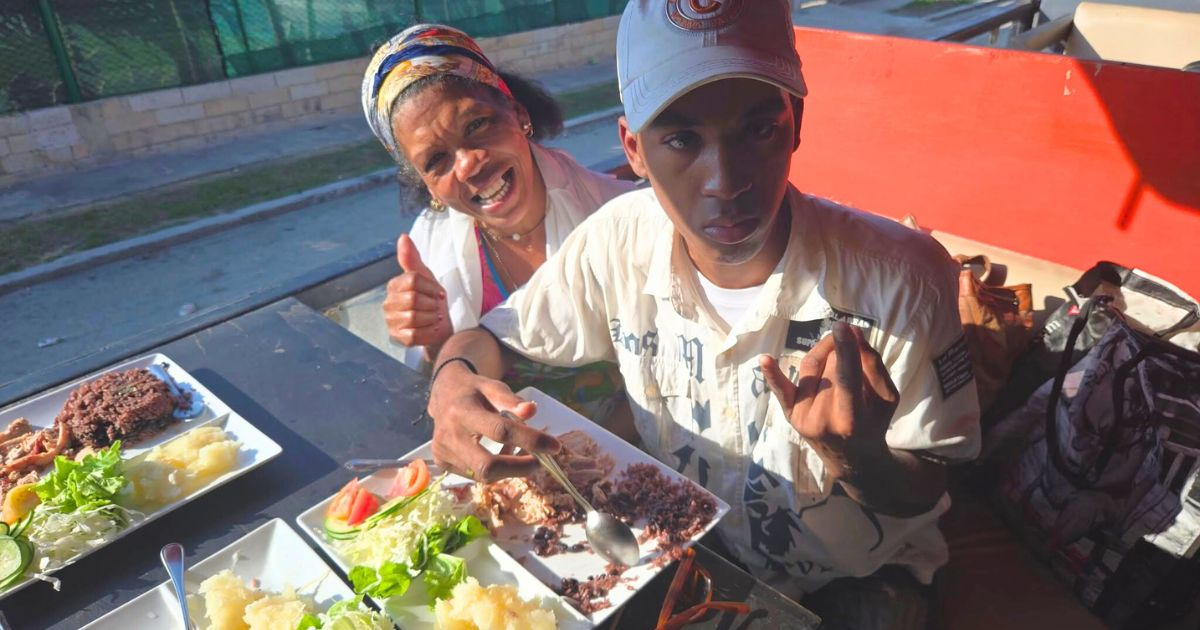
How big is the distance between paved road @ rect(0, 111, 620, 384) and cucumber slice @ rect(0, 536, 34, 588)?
3426 mm

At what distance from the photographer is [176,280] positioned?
235 inches

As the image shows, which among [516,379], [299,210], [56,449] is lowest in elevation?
[299,210]

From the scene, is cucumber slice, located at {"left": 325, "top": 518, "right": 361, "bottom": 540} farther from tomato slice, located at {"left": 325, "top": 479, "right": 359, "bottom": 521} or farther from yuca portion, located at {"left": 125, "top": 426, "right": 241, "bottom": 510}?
yuca portion, located at {"left": 125, "top": 426, "right": 241, "bottom": 510}

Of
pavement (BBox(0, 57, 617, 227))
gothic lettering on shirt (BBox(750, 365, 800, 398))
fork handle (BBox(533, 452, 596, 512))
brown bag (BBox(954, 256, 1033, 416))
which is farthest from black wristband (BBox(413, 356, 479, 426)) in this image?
pavement (BBox(0, 57, 617, 227))

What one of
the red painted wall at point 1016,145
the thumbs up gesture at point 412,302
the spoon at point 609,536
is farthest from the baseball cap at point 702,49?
the red painted wall at point 1016,145

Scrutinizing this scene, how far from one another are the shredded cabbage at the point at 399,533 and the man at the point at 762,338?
108mm

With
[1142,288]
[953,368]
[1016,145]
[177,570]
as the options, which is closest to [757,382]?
[953,368]

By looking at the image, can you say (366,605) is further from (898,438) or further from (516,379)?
(898,438)

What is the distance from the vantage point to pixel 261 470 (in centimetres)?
173

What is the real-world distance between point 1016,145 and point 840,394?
7.84 feet

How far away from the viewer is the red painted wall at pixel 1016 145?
267 centimetres

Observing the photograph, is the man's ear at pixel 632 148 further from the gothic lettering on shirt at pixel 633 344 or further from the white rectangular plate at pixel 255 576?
the white rectangular plate at pixel 255 576

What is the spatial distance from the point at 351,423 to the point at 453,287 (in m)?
0.79

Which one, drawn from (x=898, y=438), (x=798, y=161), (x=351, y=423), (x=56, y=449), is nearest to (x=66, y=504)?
(x=56, y=449)
